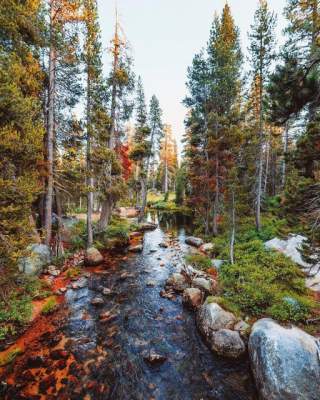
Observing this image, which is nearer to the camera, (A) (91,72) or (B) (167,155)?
(A) (91,72)

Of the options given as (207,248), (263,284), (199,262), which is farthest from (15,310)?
(207,248)

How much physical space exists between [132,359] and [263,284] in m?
5.01

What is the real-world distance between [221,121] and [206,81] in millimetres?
3256

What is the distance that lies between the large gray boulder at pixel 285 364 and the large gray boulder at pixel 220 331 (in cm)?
52

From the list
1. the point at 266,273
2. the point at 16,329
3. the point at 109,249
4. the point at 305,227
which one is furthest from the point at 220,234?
the point at 16,329

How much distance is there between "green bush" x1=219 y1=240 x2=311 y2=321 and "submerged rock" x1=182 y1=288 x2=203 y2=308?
0.93 metres

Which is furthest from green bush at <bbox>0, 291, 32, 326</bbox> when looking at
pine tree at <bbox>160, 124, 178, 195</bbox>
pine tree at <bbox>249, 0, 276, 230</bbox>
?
pine tree at <bbox>160, 124, 178, 195</bbox>

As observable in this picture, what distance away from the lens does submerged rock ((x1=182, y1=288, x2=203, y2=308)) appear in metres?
7.04

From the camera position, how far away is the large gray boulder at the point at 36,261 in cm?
755

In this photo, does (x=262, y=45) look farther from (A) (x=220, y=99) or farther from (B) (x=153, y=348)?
(B) (x=153, y=348)

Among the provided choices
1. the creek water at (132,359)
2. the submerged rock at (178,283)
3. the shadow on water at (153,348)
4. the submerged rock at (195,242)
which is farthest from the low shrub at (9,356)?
the submerged rock at (195,242)

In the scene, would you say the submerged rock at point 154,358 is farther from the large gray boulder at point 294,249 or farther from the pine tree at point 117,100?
the pine tree at point 117,100

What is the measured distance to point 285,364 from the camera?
3848 mm

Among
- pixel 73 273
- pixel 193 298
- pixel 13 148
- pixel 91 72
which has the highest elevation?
pixel 91 72
